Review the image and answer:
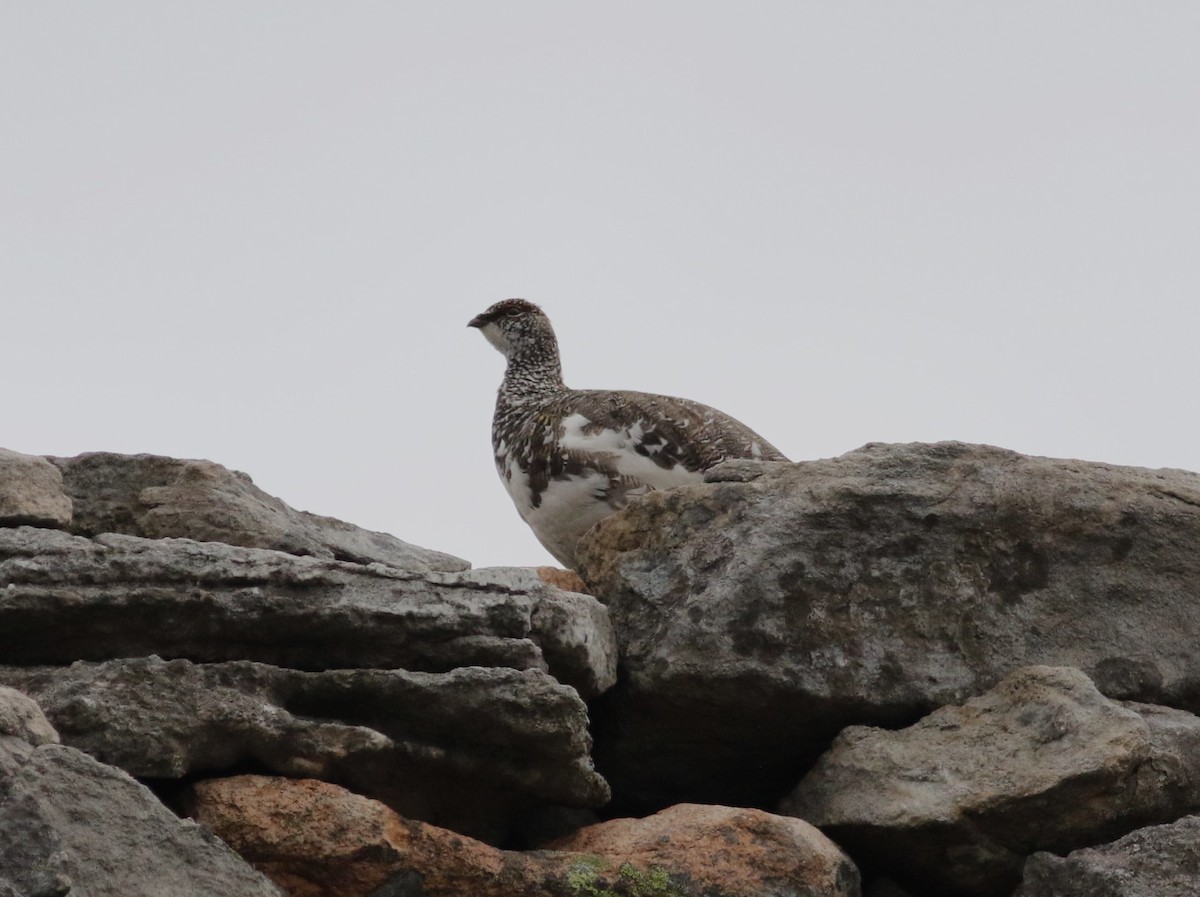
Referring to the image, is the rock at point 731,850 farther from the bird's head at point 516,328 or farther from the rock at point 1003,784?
the bird's head at point 516,328

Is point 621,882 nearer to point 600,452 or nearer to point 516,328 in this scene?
point 600,452

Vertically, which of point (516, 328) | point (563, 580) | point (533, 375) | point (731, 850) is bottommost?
point (731, 850)

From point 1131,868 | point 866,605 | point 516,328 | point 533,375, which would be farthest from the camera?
point 516,328

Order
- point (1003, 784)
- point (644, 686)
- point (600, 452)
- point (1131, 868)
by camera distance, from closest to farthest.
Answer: point (1131, 868) < point (1003, 784) < point (644, 686) < point (600, 452)

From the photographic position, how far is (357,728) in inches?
181

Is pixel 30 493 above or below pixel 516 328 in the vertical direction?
below

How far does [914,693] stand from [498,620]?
144 centimetres

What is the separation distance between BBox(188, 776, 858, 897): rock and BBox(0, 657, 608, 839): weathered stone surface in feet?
0.48

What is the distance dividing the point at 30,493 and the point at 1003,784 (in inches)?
128

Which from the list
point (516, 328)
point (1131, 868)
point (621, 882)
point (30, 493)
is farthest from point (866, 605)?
point (516, 328)

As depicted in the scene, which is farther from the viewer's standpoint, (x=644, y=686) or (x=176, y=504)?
(x=176, y=504)

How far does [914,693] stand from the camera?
538 centimetres

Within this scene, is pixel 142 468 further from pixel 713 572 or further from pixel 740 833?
pixel 740 833

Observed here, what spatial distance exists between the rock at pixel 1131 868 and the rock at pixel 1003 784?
0.18 meters
